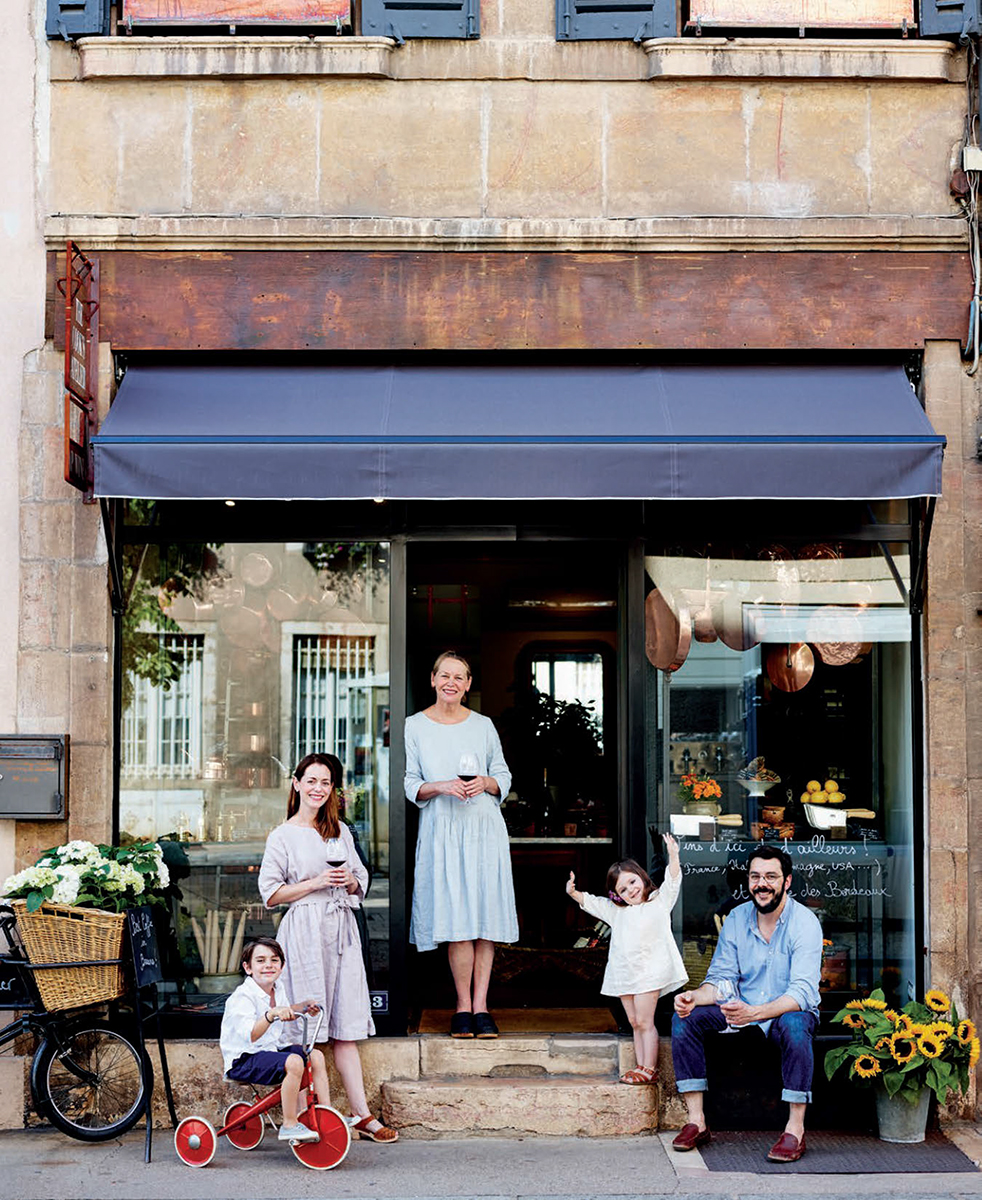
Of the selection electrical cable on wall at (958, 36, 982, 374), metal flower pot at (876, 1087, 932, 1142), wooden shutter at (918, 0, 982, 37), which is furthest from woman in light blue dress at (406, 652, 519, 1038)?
wooden shutter at (918, 0, 982, 37)

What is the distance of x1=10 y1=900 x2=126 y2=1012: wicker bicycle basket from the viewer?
6910 mm

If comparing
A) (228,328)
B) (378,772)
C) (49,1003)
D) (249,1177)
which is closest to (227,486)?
(228,328)

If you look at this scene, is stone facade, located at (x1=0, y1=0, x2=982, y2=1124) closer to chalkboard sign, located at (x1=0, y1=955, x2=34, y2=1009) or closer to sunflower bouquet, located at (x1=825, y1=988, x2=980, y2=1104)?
chalkboard sign, located at (x1=0, y1=955, x2=34, y2=1009)

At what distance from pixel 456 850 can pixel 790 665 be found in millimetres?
2137

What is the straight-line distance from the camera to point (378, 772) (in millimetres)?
8242

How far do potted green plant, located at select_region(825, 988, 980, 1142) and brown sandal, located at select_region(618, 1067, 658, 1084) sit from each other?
0.86 m

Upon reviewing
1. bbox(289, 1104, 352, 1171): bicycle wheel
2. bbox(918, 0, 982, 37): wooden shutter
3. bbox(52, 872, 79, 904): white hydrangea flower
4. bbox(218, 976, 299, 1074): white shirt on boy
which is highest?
bbox(918, 0, 982, 37): wooden shutter

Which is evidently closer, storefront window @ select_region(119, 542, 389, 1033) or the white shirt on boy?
the white shirt on boy

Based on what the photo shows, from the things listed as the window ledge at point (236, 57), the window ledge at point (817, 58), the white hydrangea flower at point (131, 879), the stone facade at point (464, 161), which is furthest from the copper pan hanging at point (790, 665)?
the window ledge at point (236, 57)

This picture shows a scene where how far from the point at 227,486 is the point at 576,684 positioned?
5.46 m

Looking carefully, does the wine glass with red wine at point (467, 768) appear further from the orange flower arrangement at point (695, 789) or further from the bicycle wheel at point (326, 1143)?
the bicycle wheel at point (326, 1143)

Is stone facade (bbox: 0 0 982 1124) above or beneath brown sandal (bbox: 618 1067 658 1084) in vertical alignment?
above

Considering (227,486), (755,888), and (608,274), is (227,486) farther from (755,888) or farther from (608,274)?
(755,888)

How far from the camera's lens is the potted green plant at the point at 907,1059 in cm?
712
